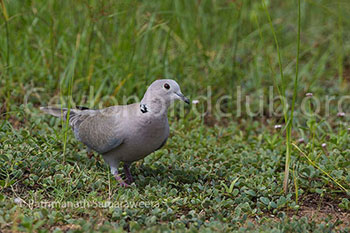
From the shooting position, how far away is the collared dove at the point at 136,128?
11.8 ft

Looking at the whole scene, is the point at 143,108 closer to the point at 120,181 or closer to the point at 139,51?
the point at 120,181

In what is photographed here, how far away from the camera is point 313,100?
18.9ft

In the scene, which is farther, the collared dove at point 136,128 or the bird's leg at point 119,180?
the bird's leg at point 119,180

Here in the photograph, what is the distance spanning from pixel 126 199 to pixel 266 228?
36.9 inches

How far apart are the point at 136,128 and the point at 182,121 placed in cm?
147

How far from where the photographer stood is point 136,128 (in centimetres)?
359

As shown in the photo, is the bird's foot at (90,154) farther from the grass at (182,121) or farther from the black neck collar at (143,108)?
the black neck collar at (143,108)

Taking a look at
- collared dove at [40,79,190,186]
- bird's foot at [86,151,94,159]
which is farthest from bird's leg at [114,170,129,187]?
bird's foot at [86,151,94,159]

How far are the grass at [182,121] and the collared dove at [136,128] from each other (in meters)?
0.20

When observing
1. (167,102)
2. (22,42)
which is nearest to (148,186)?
(167,102)

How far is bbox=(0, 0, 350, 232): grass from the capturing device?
3.28 m

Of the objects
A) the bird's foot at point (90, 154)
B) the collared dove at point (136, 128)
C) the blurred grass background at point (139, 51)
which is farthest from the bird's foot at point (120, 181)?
the blurred grass background at point (139, 51)

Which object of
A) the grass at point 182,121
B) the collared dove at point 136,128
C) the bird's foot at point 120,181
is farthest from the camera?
the bird's foot at point 120,181

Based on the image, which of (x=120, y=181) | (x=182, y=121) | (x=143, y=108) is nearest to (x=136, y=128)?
(x=143, y=108)
